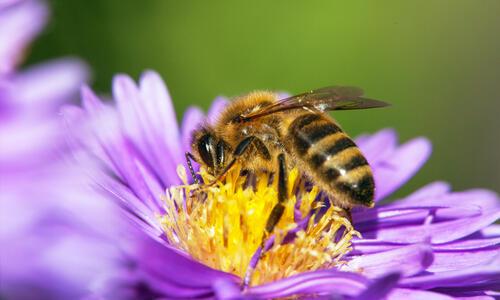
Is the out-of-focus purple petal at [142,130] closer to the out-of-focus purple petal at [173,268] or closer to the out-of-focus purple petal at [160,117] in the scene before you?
the out-of-focus purple petal at [160,117]

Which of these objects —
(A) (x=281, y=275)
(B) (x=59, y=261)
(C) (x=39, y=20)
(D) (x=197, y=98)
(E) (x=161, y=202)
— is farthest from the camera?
(D) (x=197, y=98)

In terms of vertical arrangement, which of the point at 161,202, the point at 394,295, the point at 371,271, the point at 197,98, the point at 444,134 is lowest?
the point at 394,295

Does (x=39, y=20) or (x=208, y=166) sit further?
(x=208, y=166)

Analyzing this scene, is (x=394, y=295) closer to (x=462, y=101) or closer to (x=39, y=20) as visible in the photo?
(x=39, y=20)

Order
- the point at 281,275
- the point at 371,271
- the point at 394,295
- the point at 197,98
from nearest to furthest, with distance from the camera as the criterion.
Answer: the point at 394,295, the point at 281,275, the point at 371,271, the point at 197,98

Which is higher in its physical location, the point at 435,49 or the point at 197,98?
the point at 435,49

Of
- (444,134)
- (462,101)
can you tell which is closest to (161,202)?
(444,134)

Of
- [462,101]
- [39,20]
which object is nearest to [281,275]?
[39,20]
